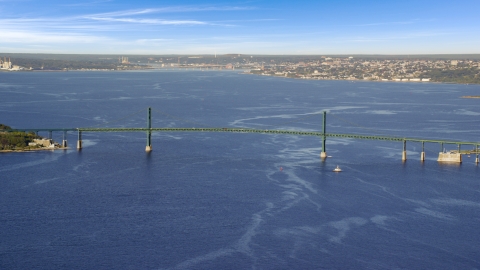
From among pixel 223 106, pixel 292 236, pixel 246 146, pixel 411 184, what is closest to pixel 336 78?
pixel 223 106

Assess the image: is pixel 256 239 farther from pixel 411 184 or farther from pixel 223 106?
pixel 223 106

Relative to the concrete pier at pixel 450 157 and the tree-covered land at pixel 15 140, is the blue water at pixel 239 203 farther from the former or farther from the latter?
the tree-covered land at pixel 15 140

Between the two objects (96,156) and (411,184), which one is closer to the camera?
(411,184)

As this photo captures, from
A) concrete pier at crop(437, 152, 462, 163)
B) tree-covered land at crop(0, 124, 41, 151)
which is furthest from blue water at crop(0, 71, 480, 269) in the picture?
tree-covered land at crop(0, 124, 41, 151)

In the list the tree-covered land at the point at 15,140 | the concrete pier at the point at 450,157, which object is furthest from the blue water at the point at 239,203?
the tree-covered land at the point at 15,140

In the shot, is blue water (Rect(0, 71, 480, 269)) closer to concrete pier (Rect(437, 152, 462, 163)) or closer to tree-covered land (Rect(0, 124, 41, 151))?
concrete pier (Rect(437, 152, 462, 163))

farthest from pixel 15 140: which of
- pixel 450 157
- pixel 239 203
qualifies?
pixel 450 157
